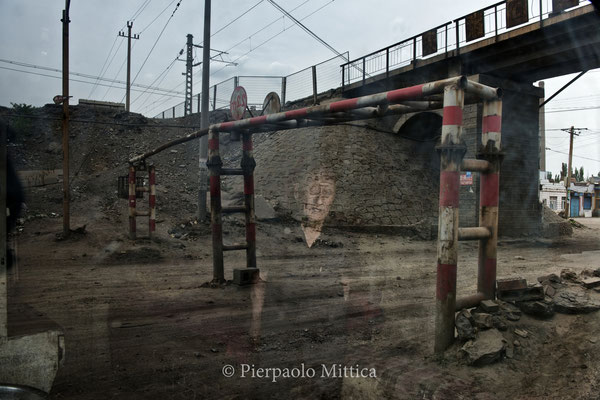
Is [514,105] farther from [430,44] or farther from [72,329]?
[72,329]

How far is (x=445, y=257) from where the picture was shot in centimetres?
406

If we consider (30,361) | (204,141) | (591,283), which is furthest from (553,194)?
(30,361)

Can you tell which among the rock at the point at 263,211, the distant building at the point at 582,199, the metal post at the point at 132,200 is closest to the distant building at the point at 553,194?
the distant building at the point at 582,199

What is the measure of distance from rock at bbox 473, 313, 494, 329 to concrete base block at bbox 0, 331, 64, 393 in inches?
149

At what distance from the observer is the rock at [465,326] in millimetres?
4045

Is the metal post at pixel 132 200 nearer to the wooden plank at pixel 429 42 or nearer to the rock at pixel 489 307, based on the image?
the rock at pixel 489 307

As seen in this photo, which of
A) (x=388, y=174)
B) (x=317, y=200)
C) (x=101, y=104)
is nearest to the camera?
(x=317, y=200)

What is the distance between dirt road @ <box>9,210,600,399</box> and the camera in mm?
3570

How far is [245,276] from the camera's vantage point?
7.38 meters

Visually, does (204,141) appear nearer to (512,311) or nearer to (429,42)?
(429,42)

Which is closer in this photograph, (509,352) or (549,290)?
(509,352)

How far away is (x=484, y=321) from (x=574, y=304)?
1.40m

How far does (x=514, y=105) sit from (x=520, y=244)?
5383mm

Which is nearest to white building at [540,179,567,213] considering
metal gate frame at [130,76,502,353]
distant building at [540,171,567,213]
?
distant building at [540,171,567,213]
